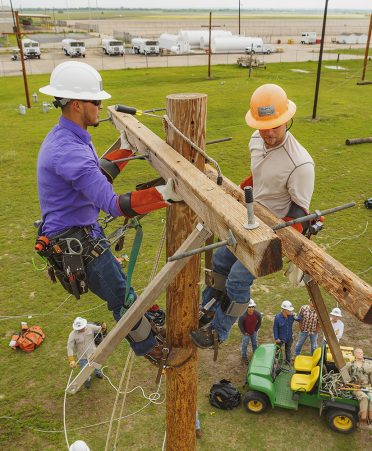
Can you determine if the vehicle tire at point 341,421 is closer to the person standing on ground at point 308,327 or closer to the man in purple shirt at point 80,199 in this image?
the person standing on ground at point 308,327

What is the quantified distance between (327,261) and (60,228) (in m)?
2.27

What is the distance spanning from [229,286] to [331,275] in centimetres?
151

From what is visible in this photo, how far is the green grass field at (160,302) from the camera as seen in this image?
7242 millimetres

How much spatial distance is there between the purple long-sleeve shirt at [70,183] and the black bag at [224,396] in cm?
486

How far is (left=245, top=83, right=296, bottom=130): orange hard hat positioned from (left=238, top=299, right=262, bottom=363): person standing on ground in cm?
499

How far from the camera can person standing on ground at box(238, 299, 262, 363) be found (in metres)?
8.23

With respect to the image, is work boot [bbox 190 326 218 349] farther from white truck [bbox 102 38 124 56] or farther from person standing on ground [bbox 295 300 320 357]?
white truck [bbox 102 38 124 56]

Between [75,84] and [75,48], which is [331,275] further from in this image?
[75,48]

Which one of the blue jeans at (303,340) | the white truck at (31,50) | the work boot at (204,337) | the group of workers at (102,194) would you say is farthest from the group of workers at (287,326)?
the white truck at (31,50)

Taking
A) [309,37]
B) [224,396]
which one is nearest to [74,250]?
[224,396]

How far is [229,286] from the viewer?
12.9 ft

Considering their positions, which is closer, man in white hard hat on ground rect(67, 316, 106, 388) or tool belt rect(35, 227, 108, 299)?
tool belt rect(35, 227, 108, 299)

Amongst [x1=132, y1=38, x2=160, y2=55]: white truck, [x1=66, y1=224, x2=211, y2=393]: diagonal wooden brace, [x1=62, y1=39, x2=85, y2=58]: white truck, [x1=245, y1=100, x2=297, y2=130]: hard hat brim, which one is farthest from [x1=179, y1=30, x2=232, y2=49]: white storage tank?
[x1=66, y1=224, x2=211, y2=393]: diagonal wooden brace

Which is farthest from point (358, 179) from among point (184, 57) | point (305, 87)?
point (184, 57)
